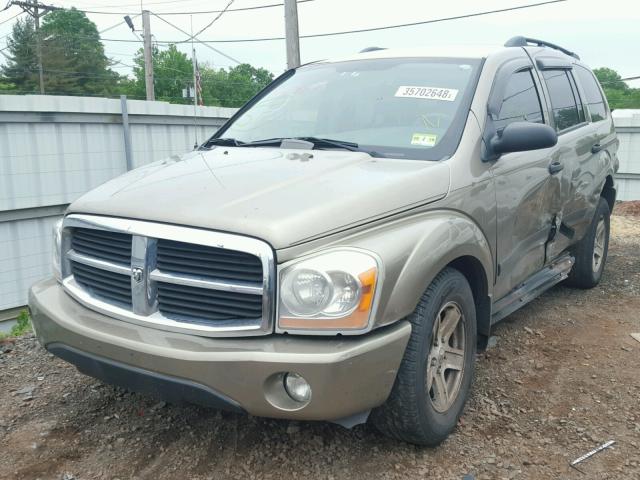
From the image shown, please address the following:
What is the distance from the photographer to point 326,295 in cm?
233

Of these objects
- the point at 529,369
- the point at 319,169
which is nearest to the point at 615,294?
the point at 529,369

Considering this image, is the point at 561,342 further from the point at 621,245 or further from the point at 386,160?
the point at 621,245

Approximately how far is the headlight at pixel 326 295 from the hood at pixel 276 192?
5.2 inches

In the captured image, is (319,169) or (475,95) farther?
(475,95)

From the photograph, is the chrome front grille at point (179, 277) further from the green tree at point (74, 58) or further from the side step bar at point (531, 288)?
the green tree at point (74, 58)

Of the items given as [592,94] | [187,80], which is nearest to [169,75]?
[187,80]

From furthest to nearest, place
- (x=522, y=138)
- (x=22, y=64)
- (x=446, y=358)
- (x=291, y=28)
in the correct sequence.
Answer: (x=22, y=64) < (x=291, y=28) < (x=522, y=138) < (x=446, y=358)

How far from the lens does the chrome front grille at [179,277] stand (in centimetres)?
237

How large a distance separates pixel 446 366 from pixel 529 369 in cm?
115

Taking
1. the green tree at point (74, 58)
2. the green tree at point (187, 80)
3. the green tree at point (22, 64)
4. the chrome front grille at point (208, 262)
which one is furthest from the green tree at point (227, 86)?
the chrome front grille at point (208, 262)

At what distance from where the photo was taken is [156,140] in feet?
30.8

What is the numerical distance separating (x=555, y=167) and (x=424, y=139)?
1303mm

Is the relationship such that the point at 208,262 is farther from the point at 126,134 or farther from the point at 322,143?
the point at 126,134

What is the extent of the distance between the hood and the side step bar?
3.56ft
